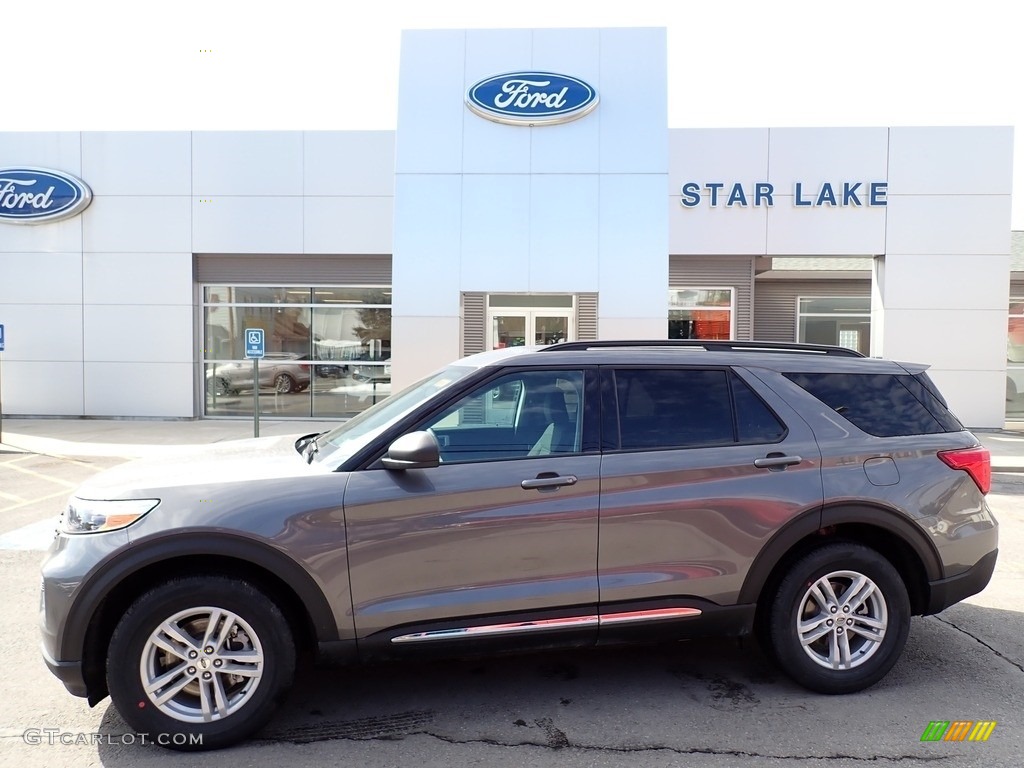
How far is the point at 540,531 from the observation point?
3.38 meters

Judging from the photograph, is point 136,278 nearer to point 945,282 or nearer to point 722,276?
point 722,276

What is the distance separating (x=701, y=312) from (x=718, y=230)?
195cm

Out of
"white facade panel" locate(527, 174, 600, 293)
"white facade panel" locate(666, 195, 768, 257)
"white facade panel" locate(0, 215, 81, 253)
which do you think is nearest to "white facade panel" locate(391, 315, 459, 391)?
"white facade panel" locate(527, 174, 600, 293)

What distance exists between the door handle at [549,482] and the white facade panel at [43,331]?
51.7 ft

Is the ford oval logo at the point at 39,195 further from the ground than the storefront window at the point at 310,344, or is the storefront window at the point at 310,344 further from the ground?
the ford oval logo at the point at 39,195

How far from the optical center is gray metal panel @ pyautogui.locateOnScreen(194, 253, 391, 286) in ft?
52.6

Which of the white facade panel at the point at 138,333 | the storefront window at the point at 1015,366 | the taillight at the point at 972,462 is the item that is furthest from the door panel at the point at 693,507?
the storefront window at the point at 1015,366

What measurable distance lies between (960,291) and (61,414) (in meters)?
19.1

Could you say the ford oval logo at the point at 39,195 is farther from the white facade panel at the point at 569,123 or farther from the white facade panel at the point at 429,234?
the white facade panel at the point at 569,123

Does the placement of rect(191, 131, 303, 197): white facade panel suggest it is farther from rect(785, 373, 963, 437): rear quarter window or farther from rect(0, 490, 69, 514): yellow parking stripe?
rect(785, 373, 963, 437): rear quarter window

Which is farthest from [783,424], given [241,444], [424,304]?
[424,304]

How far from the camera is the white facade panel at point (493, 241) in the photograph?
12586mm

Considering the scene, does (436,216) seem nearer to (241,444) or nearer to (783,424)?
(241,444)

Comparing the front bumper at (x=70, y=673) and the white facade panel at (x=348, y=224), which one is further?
the white facade panel at (x=348, y=224)
